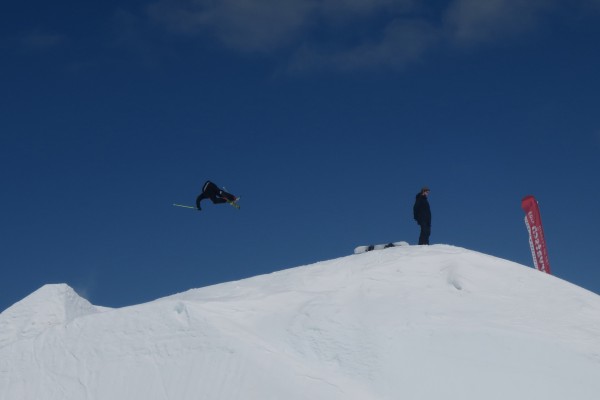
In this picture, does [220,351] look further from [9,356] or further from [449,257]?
[449,257]

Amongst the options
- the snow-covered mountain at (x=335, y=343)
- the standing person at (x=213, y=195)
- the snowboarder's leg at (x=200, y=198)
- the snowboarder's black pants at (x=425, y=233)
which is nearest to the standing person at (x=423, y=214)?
the snowboarder's black pants at (x=425, y=233)

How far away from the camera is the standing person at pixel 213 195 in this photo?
19391 millimetres

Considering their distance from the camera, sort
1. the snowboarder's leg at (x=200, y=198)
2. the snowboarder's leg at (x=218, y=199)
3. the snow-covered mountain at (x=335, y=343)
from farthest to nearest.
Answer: the snowboarder's leg at (x=218, y=199)
the snowboarder's leg at (x=200, y=198)
the snow-covered mountain at (x=335, y=343)

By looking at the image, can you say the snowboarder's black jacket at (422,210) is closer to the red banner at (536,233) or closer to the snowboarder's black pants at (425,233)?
the snowboarder's black pants at (425,233)

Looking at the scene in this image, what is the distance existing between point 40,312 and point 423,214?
8.51 meters

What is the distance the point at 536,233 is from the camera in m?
19.0

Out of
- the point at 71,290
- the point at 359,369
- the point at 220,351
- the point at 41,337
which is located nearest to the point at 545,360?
the point at 359,369

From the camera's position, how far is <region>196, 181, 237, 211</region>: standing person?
19.4 metres

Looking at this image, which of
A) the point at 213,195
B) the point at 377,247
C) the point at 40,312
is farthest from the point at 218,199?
the point at 40,312

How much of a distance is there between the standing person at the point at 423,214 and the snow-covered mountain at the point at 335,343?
2314 mm

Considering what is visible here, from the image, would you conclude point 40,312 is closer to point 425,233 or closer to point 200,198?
point 200,198

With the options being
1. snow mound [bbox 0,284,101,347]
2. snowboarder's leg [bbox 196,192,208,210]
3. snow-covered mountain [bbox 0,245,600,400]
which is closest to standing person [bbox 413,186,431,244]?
snow-covered mountain [bbox 0,245,600,400]

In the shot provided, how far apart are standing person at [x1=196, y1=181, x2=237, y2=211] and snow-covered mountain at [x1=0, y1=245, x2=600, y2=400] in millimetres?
5471

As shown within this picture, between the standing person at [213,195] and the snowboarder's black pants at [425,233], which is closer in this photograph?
the snowboarder's black pants at [425,233]
